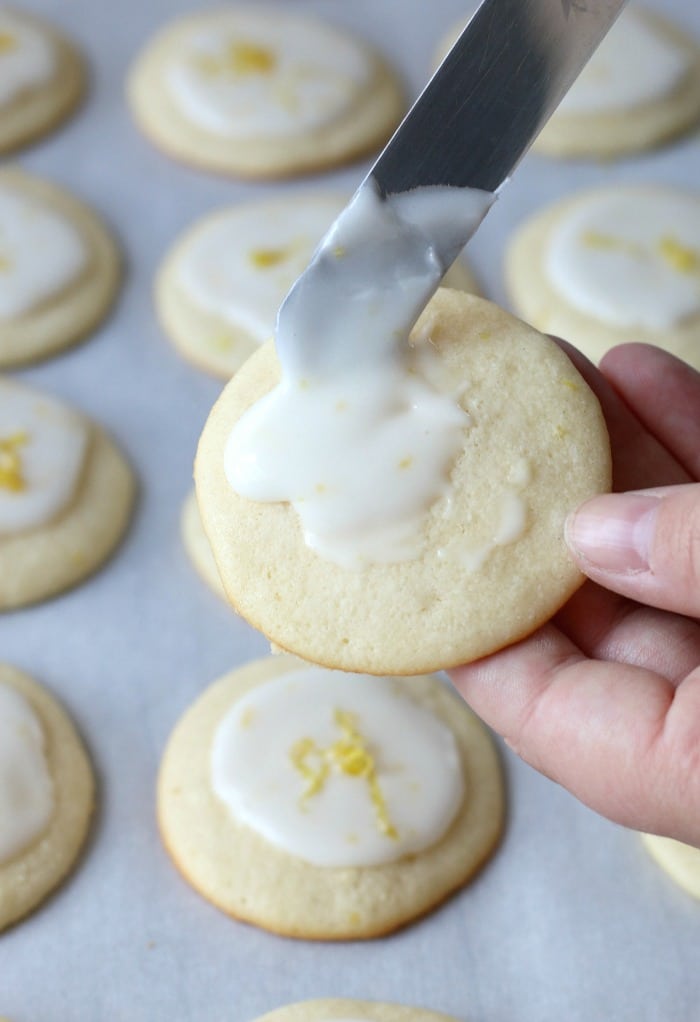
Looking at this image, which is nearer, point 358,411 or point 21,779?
point 358,411

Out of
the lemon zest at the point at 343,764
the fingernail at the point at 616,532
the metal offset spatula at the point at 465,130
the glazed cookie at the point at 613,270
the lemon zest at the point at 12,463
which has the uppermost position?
the metal offset spatula at the point at 465,130

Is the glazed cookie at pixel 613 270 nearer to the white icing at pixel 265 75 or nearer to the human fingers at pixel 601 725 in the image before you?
the white icing at pixel 265 75

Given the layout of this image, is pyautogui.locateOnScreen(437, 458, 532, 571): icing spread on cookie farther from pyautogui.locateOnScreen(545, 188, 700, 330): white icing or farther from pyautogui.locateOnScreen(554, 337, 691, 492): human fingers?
pyautogui.locateOnScreen(545, 188, 700, 330): white icing

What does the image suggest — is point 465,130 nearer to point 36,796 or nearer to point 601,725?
point 601,725

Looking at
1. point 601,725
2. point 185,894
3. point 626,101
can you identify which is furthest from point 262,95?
point 601,725

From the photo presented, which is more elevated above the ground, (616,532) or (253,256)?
(616,532)

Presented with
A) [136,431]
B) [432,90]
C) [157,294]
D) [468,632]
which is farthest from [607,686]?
[157,294]

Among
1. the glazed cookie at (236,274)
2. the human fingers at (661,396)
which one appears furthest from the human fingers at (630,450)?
the glazed cookie at (236,274)
